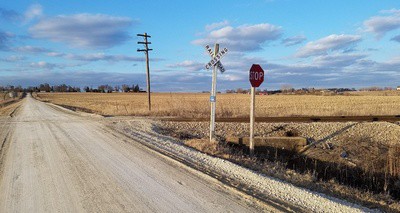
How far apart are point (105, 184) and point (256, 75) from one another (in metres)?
6.00

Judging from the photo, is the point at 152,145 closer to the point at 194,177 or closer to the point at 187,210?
the point at 194,177

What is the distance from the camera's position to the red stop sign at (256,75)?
1144 centimetres

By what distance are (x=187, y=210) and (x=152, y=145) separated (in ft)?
21.9

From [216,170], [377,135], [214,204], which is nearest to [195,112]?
[377,135]

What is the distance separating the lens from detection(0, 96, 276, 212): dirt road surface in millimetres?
6309

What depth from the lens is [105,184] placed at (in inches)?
301

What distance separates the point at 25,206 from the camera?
6.38 metres

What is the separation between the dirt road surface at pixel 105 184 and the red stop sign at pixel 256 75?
12.1 ft

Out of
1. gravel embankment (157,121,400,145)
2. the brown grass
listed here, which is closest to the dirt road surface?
the brown grass

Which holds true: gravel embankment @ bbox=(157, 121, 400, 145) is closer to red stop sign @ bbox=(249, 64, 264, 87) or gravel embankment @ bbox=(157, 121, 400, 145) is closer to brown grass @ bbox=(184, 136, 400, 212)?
red stop sign @ bbox=(249, 64, 264, 87)

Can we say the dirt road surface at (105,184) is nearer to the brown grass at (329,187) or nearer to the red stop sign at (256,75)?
the brown grass at (329,187)

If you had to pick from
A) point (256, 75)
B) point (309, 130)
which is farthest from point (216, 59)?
point (309, 130)

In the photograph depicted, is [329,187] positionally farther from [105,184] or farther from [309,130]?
[309,130]

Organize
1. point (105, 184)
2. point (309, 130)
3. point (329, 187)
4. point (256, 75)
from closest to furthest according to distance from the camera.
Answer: point (105, 184) → point (329, 187) → point (256, 75) → point (309, 130)
